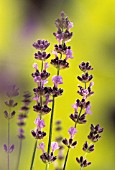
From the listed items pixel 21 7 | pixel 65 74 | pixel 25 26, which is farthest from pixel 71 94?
pixel 21 7

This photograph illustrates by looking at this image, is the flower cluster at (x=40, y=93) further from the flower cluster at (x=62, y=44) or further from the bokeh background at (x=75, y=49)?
the bokeh background at (x=75, y=49)

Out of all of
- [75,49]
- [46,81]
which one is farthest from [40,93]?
[75,49]

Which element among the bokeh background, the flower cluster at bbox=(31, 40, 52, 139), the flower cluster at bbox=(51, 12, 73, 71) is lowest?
the flower cluster at bbox=(31, 40, 52, 139)

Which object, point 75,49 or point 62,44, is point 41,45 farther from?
point 75,49

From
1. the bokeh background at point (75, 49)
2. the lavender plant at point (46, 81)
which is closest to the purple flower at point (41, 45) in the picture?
the lavender plant at point (46, 81)

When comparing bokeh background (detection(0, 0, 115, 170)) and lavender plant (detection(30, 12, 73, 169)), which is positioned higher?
bokeh background (detection(0, 0, 115, 170))

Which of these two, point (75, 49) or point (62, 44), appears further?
point (75, 49)

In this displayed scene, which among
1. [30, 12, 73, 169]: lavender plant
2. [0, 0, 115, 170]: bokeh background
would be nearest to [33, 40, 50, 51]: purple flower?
[30, 12, 73, 169]: lavender plant

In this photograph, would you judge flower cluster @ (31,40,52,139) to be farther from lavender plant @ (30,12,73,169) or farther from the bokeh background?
the bokeh background
